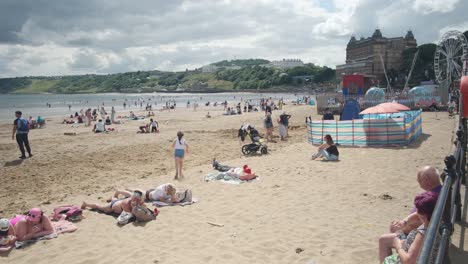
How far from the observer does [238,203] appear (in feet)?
24.1

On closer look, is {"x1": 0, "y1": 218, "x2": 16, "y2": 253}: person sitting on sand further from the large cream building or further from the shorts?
the large cream building

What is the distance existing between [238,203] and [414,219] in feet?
12.8

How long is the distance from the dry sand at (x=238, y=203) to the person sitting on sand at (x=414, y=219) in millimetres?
596

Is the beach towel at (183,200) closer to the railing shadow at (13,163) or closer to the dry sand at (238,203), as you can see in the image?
the dry sand at (238,203)

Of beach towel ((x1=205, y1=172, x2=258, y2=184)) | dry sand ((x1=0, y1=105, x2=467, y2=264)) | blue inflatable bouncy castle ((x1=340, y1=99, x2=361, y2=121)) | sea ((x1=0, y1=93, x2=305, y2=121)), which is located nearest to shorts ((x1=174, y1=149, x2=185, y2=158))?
dry sand ((x1=0, y1=105, x2=467, y2=264))

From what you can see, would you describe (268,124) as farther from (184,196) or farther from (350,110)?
(184,196)

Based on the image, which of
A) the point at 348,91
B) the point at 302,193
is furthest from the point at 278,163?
the point at 348,91

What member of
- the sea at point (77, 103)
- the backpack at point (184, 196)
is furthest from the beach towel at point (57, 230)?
the sea at point (77, 103)

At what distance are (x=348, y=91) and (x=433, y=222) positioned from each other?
3575 cm

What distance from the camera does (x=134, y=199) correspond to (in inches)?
264

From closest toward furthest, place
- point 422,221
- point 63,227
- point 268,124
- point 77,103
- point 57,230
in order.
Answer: point 422,221 → point 57,230 → point 63,227 → point 268,124 → point 77,103

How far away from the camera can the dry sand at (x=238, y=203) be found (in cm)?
517

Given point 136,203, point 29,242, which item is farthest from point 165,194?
point 29,242

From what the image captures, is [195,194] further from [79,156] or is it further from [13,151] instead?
[13,151]
